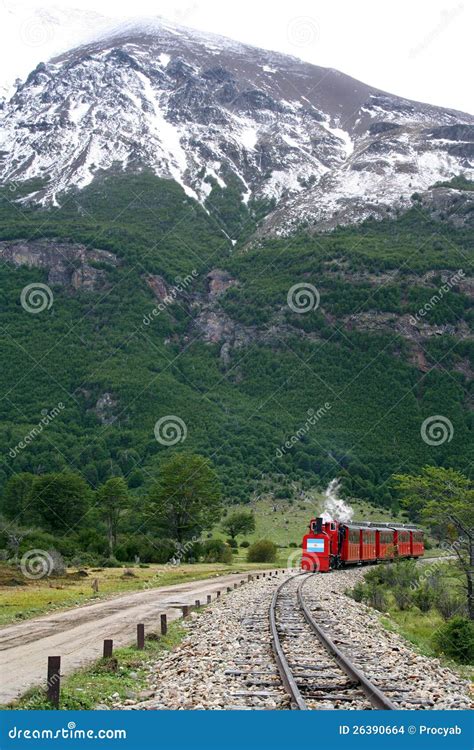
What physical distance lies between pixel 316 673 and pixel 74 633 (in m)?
9.76

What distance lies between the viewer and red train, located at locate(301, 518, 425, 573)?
138 feet

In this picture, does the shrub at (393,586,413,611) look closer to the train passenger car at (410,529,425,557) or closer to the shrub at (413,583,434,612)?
the shrub at (413,583,434,612)

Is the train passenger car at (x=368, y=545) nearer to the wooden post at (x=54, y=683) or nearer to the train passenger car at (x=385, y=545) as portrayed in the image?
the train passenger car at (x=385, y=545)

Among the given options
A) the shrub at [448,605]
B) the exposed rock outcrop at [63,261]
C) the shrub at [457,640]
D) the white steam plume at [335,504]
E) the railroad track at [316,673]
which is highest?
the exposed rock outcrop at [63,261]

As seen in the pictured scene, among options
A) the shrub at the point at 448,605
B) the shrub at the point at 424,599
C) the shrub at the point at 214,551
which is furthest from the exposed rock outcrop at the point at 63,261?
the shrub at the point at 448,605

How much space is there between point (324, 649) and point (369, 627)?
5.34m

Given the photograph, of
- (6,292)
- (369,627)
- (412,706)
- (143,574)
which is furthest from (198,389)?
(412,706)

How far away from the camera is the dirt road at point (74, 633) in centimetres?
1386

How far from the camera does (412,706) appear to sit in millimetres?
9867

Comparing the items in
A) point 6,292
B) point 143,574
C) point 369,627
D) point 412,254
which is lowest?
point 143,574

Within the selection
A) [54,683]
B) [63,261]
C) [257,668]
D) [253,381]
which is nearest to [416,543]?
[257,668]

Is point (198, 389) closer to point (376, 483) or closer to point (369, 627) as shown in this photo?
point (376, 483)

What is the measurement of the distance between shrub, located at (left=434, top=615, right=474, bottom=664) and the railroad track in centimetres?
293

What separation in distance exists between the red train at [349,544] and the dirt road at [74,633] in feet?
35.8
